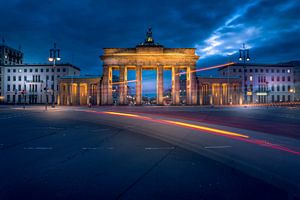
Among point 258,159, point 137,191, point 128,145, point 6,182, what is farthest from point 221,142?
point 6,182

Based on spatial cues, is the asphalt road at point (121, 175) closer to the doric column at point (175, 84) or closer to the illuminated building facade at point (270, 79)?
the doric column at point (175, 84)

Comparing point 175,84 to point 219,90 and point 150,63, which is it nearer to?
point 150,63

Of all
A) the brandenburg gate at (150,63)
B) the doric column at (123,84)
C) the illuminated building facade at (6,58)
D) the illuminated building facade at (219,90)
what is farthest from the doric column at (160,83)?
the illuminated building facade at (6,58)

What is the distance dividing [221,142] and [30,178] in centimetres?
763

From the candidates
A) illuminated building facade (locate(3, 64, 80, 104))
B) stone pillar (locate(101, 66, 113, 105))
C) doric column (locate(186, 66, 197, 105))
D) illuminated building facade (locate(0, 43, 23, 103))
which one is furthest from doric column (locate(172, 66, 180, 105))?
illuminated building facade (locate(0, 43, 23, 103))

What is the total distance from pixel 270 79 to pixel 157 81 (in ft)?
193

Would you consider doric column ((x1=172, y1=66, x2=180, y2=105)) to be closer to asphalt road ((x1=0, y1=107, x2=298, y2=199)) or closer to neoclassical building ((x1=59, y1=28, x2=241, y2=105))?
neoclassical building ((x1=59, y1=28, x2=241, y2=105))

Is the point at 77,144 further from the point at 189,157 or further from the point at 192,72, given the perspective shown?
the point at 192,72

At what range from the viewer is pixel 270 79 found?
82.4 meters

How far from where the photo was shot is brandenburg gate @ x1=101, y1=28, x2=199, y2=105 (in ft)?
188

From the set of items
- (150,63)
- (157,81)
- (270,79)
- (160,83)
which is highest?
(150,63)

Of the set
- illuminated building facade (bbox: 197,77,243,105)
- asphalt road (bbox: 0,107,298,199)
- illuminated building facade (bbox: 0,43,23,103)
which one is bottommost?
asphalt road (bbox: 0,107,298,199)

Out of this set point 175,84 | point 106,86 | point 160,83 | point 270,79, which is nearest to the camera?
point 160,83

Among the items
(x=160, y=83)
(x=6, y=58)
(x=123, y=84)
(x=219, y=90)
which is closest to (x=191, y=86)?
(x=160, y=83)
